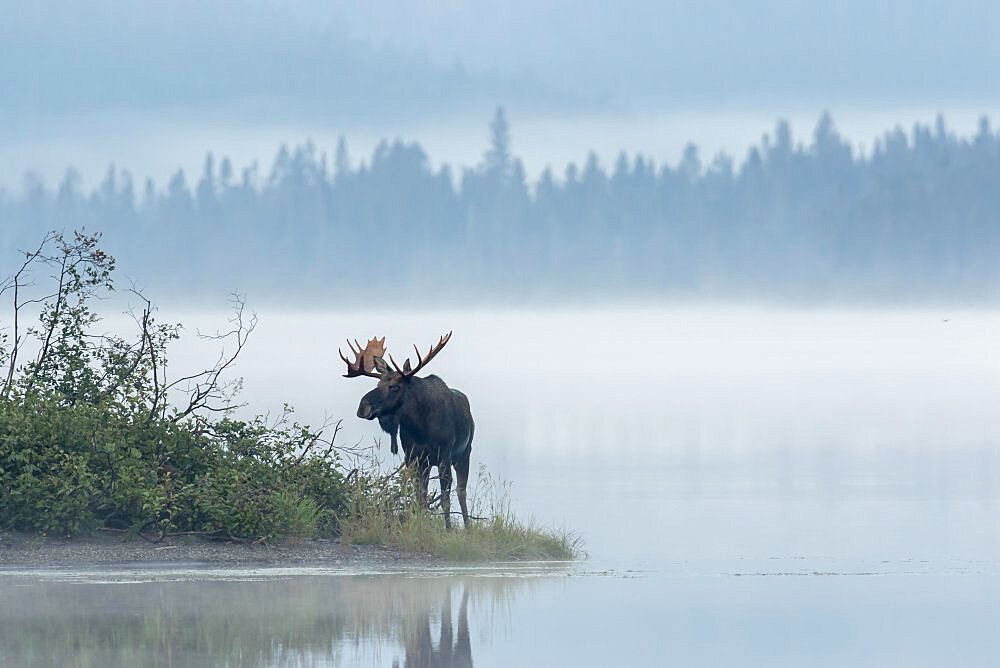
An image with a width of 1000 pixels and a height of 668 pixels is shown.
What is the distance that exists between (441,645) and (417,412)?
6.75 m

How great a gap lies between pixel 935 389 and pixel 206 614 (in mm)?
137290

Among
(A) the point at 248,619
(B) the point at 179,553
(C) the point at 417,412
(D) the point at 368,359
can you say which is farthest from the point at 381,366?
→ (A) the point at 248,619

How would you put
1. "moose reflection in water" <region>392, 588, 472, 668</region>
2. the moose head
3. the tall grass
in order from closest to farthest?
"moose reflection in water" <region>392, 588, 472, 668</region>
the tall grass
the moose head

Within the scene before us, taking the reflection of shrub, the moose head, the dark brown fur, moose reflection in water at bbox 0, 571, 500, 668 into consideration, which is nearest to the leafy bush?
the reflection of shrub

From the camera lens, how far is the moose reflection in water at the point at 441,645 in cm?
1501

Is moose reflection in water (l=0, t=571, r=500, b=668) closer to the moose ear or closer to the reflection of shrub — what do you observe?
the reflection of shrub

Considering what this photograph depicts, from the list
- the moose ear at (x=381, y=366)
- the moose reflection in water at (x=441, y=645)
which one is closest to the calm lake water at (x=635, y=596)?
the moose reflection in water at (x=441, y=645)

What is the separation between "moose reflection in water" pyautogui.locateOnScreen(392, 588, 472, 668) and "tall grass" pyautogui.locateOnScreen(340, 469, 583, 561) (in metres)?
3.75

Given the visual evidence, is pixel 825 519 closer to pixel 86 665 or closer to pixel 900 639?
pixel 900 639

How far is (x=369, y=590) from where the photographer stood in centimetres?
1862

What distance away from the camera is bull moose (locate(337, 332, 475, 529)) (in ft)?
72.9

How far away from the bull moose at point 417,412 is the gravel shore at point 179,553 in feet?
4.64

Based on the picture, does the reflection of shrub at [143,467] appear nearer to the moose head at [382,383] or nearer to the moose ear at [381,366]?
the moose head at [382,383]

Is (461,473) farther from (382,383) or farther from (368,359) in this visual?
(368,359)
